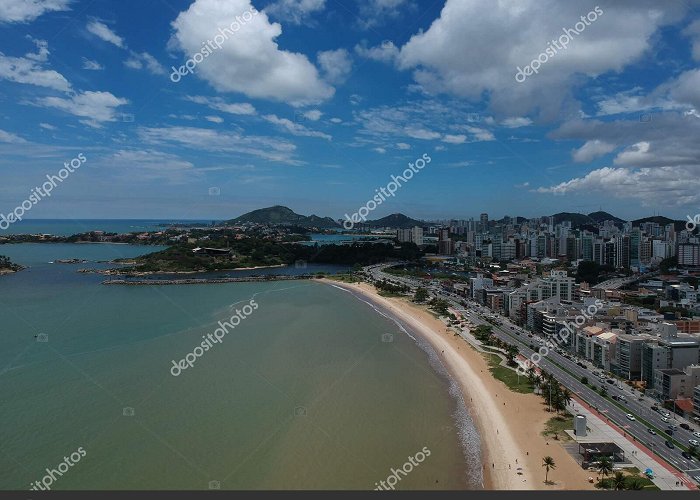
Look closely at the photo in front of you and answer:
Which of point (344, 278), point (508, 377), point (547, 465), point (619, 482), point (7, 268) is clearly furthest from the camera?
point (344, 278)

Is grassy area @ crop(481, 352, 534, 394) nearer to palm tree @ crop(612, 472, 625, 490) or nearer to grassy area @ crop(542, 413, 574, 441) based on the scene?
grassy area @ crop(542, 413, 574, 441)

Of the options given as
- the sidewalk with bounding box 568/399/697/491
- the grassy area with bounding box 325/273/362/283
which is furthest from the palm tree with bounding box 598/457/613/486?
the grassy area with bounding box 325/273/362/283

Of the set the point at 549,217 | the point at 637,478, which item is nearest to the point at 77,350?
the point at 637,478

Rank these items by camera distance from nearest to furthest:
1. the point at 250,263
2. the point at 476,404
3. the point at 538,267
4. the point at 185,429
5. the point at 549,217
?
the point at 185,429 < the point at 476,404 < the point at 538,267 < the point at 250,263 < the point at 549,217

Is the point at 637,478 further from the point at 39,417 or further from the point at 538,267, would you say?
the point at 538,267

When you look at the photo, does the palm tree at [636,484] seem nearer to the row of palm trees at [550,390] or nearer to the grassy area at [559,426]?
the grassy area at [559,426]

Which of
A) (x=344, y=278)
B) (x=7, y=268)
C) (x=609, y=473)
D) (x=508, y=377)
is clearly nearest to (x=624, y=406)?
(x=508, y=377)

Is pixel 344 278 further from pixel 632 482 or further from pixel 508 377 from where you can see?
pixel 632 482
